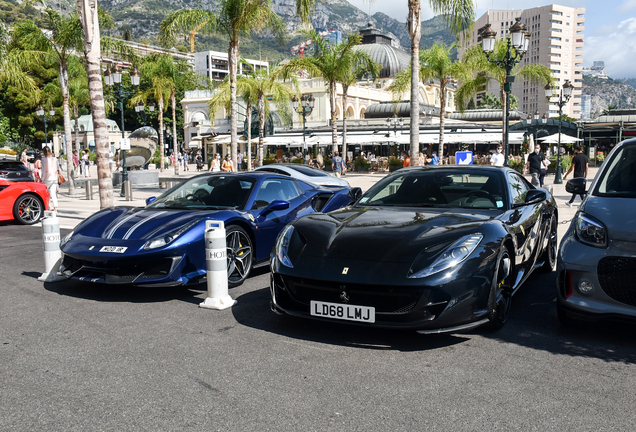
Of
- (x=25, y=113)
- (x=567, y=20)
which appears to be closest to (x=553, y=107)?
(x=567, y=20)

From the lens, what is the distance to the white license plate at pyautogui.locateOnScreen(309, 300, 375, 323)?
4.02m

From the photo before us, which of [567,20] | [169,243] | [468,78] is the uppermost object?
[567,20]

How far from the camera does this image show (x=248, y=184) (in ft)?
22.7

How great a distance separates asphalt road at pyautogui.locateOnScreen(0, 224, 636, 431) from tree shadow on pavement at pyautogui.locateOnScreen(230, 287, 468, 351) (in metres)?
0.02

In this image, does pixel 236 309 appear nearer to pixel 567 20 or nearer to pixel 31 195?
pixel 31 195

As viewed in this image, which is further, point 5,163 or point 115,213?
point 5,163

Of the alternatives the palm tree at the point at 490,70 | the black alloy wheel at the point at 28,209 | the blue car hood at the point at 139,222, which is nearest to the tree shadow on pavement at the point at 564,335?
the blue car hood at the point at 139,222

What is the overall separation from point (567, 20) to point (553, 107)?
92.6 ft

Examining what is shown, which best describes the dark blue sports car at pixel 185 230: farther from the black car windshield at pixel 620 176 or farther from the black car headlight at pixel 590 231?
the black car headlight at pixel 590 231

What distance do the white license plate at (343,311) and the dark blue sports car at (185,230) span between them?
74.9 inches

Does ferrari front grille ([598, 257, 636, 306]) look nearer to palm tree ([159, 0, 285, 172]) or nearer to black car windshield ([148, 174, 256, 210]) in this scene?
black car windshield ([148, 174, 256, 210])

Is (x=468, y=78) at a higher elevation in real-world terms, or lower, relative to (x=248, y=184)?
higher

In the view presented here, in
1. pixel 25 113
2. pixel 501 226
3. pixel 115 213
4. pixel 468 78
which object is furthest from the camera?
pixel 25 113

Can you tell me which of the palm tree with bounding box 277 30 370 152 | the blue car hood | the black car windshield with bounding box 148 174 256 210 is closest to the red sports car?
the black car windshield with bounding box 148 174 256 210
